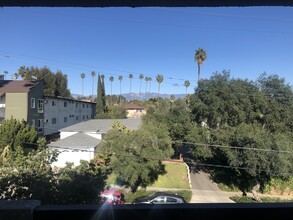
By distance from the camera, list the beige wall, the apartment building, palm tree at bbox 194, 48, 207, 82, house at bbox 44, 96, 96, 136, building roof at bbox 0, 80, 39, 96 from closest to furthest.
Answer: building roof at bbox 0, 80, 39, 96, the apartment building, the beige wall, house at bbox 44, 96, 96, 136, palm tree at bbox 194, 48, 207, 82

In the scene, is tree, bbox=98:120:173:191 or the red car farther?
tree, bbox=98:120:173:191

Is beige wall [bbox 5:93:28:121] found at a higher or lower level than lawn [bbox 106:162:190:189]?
higher

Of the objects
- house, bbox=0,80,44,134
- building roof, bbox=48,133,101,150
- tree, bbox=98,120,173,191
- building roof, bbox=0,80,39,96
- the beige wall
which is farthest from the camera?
the beige wall

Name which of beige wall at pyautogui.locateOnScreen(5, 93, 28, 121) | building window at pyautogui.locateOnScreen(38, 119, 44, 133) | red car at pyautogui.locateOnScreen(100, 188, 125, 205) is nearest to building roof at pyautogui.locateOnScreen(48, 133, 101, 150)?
beige wall at pyautogui.locateOnScreen(5, 93, 28, 121)

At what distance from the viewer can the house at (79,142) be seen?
20828 mm

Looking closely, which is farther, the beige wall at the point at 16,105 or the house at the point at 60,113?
the house at the point at 60,113

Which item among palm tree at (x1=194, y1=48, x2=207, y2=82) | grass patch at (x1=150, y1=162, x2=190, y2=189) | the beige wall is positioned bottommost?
grass patch at (x1=150, y1=162, x2=190, y2=189)

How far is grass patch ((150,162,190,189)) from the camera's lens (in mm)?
18938

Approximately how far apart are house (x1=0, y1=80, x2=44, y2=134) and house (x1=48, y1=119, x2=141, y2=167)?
3519mm

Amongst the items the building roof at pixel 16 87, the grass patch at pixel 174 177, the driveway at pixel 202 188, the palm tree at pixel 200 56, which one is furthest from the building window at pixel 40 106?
the palm tree at pixel 200 56

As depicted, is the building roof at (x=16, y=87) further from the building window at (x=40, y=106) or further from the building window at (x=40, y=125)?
the building window at (x=40, y=125)

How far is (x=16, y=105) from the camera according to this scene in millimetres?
24375

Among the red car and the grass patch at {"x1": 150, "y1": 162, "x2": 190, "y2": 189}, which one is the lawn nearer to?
the grass patch at {"x1": 150, "y1": 162, "x2": 190, "y2": 189}

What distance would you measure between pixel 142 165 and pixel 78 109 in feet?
84.4
